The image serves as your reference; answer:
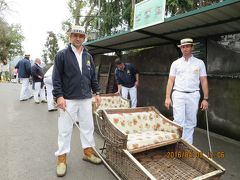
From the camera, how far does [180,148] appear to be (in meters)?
4.48

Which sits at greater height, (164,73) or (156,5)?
(156,5)

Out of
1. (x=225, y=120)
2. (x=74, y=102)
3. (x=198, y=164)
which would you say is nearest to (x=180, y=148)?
(x=198, y=164)

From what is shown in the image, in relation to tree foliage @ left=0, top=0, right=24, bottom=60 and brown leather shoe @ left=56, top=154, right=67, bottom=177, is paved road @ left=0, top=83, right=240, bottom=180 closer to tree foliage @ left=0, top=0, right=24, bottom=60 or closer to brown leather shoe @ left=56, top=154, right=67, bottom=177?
brown leather shoe @ left=56, top=154, right=67, bottom=177

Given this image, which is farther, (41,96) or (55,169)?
(41,96)

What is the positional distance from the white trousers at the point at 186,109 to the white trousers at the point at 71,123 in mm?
1751

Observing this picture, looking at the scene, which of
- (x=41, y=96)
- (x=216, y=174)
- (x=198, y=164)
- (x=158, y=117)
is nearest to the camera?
(x=216, y=174)

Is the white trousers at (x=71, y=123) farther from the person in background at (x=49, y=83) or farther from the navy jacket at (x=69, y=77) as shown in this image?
the person in background at (x=49, y=83)

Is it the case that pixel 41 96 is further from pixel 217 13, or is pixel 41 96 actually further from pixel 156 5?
pixel 217 13

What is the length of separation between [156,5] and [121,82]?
9.87ft

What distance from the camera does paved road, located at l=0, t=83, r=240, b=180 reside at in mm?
4250

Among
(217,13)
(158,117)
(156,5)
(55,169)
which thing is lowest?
(55,169)

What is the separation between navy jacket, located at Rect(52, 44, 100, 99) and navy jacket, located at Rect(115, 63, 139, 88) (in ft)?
13.8
